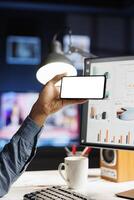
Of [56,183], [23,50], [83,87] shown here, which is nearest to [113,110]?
[83,87]

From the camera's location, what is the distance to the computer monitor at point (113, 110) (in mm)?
1418

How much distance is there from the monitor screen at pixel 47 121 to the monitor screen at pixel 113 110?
7.86 ft

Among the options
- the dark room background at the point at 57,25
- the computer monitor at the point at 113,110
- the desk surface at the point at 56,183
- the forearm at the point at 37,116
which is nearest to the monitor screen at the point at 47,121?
the dark room background at the point at 57,25

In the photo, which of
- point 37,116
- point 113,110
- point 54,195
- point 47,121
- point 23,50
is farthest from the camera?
point 23,50

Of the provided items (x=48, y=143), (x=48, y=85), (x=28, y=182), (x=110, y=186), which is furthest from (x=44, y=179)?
(x=48, y=143)

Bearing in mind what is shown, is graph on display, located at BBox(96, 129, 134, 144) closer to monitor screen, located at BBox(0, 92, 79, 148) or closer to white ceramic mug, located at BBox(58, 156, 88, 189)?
white ceramic mug, located at BBox(58, 156, 88, 189)

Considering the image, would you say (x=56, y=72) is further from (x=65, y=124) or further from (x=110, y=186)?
(x=65, y=124)

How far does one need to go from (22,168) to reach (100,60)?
476mm

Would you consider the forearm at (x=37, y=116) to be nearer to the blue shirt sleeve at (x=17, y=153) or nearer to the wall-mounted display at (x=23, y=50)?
the blue shirt sleeve at (x=17, y=153)

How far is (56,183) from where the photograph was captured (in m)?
1.57

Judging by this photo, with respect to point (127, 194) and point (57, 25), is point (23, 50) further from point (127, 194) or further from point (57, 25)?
point (127, 194)

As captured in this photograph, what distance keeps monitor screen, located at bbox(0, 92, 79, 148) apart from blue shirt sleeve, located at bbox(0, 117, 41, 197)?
255 cm

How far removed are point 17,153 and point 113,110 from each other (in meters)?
0.37

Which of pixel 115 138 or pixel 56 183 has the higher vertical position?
pixel 115 138
